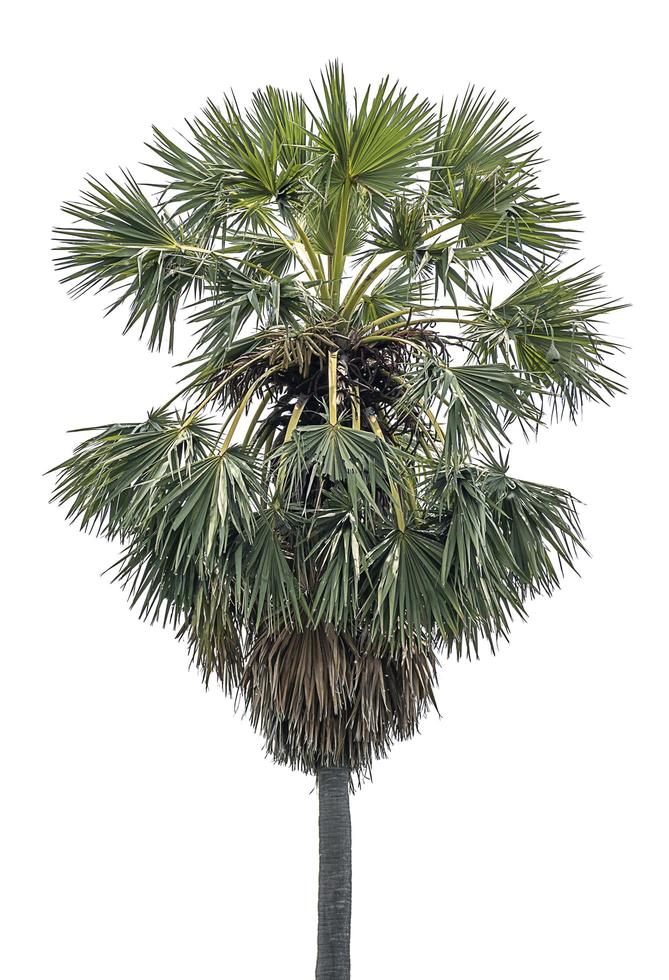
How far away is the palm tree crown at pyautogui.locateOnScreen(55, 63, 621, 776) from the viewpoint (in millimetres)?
8484

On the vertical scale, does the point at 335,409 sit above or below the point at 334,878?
above

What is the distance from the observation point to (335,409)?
861cm

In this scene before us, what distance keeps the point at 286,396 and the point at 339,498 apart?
1.13 meters

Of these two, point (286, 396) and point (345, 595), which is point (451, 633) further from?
point (286, 396)

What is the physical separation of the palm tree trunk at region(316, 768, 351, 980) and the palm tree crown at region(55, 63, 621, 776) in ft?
0.66

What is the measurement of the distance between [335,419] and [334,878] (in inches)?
115

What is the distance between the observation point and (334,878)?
29.2ft

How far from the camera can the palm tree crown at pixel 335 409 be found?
8484 millimetres

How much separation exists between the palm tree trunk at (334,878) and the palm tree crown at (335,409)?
20cm

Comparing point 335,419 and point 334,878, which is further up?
point 335,419

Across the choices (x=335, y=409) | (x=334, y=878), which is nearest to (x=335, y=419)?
(x=335, y=409)

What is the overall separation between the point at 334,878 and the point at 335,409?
2.97 m

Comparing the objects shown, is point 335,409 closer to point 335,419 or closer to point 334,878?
point 335,419

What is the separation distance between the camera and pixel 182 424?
9.10 m
